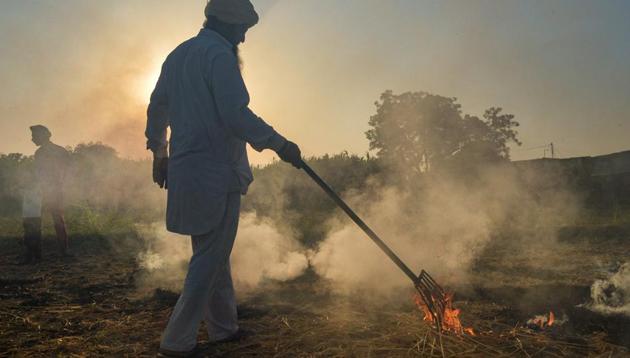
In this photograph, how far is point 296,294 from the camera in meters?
5.04

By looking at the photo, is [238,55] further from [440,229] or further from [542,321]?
[440,229]

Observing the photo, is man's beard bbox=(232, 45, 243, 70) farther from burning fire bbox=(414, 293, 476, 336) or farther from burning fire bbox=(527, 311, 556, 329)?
burning fire bbox=(527, 311, 556, 329)

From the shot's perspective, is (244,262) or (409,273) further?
(244,262)

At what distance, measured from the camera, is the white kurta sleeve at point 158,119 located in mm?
3381

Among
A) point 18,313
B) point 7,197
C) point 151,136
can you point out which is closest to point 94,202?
point 7,197

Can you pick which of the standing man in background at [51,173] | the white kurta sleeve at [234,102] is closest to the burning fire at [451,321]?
the white kurta sleeve at [234,102]

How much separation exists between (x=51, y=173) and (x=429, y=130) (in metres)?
39.6

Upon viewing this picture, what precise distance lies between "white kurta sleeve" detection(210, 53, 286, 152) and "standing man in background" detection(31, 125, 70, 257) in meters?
6.18

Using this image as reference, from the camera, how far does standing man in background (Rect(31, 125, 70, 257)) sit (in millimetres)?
7770

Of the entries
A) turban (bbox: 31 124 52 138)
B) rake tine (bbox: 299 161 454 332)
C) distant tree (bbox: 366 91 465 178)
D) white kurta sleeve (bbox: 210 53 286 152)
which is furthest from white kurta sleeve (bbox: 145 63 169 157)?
distant tree (bbox: 366 91 465 178)

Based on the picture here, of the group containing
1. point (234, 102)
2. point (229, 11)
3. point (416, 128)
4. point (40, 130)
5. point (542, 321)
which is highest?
point (416, 128)

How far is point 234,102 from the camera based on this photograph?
119 inches

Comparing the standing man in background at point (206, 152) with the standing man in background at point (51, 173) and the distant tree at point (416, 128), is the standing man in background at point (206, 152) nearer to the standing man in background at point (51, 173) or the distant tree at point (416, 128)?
the standing man in background at point (51, 173)

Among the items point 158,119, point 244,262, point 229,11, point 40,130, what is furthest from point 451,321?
point 40,130
